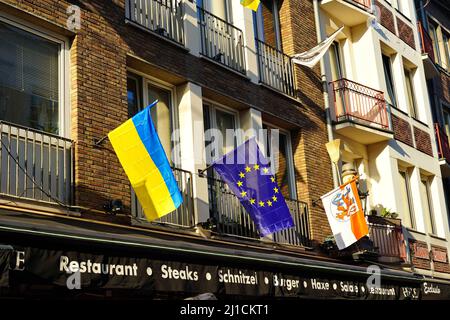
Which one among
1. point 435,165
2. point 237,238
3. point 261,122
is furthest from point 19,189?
point 435,165

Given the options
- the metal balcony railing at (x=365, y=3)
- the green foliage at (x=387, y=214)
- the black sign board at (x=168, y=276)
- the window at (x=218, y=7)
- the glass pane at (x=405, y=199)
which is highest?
the metal balcony railing at (x=365, y=3)

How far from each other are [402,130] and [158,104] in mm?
8926

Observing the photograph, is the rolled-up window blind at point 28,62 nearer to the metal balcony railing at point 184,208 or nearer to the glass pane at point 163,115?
the glass pane at point 163,115

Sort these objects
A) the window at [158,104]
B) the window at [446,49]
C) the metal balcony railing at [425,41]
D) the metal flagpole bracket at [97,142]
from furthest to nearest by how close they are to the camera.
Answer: the window at [446,49] → the metal balcony railing at [425,41] → the window at [158,104] → the metal flagpole bracket at [97,142]

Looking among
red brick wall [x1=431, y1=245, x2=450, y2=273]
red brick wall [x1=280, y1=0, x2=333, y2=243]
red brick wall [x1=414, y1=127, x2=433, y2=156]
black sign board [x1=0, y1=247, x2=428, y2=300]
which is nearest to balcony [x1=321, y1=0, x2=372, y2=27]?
red brick wall [x1=280, y1=0, x2=333, y2=243]

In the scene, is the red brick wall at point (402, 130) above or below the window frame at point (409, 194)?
above

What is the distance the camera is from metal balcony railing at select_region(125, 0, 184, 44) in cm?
1223

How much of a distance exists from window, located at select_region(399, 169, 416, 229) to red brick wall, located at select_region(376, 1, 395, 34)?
3.91 m

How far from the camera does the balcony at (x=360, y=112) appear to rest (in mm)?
17078

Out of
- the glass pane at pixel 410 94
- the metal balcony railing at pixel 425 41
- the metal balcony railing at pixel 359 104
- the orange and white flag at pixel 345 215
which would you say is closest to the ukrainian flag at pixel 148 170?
the orange and white flag at pixel 345 215

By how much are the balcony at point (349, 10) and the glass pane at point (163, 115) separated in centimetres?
651

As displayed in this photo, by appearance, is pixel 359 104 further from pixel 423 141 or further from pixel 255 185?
pixel 255 185

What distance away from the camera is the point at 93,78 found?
11.0m

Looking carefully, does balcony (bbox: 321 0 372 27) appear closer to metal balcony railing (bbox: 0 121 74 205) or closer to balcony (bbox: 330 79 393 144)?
balcony (bbox: 330 79 393 144)
